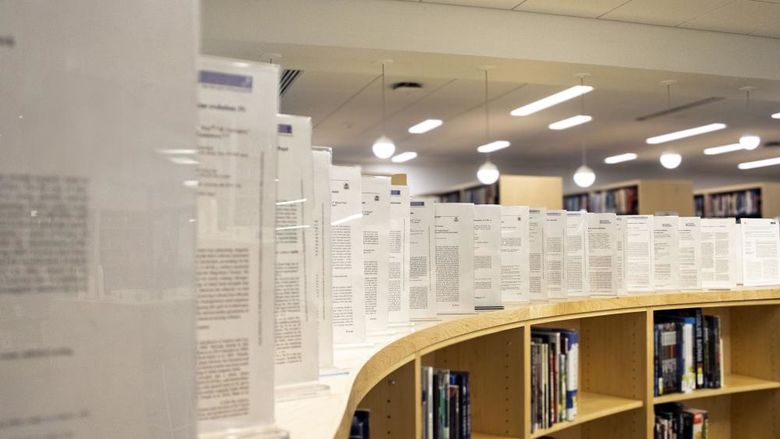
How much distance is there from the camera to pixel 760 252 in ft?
9.45

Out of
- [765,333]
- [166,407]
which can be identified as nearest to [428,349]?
[166,407]

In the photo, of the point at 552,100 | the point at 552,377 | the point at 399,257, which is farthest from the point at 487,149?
the point at 399,257

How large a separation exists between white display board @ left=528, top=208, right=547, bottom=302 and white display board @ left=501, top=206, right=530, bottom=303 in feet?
0.24

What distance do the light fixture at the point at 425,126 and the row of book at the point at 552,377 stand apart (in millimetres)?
6172

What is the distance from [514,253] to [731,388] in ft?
4.65

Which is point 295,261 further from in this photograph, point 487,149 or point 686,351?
point 487,149

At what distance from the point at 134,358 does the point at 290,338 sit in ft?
1.26

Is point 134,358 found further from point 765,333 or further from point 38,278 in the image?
point 765,333

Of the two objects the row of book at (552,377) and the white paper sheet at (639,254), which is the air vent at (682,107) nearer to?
the white paper sheet at (639,254)

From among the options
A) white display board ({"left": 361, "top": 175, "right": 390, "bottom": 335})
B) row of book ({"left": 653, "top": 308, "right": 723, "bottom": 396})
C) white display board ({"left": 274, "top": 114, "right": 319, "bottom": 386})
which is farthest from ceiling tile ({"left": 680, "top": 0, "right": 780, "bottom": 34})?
white display board ({"left": 274, "top": 114, "right": 319, "bottom": 386})

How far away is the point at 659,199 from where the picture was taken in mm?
9109

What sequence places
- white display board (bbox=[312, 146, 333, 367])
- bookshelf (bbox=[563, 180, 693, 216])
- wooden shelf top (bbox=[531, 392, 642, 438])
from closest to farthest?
white display board (bbox=[312, 146, 333, 367]) → wooden shelf top (bbox=[531, 392, 642, 438]) → bookshelf (bbox=[563, 180, 693, 216])

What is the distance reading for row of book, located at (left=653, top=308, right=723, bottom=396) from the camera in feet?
8.55

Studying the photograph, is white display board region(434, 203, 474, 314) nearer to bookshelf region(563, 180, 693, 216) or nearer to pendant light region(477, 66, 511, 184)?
pendant light region(477, 66, 511, 184)
